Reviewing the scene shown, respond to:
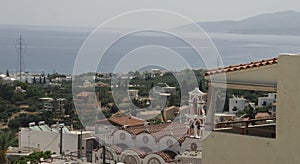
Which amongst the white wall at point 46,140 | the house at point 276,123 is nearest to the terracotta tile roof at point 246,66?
the house at point 276,123

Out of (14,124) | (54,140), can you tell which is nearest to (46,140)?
(54,140)

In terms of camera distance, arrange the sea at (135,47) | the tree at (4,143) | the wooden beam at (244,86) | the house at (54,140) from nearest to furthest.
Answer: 1. the wooden beam at (244,86)
2. the sea at (135,47)
3. the house at (54,140)
4. the tree at (4,143)

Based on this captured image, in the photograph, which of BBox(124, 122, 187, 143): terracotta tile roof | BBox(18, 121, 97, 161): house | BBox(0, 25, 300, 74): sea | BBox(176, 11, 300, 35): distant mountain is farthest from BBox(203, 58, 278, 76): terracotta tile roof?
BBox(176, 11, 300, 35): distant mountain

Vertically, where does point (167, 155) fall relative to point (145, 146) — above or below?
below

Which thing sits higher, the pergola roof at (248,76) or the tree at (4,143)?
the pergola roof at (248,76)

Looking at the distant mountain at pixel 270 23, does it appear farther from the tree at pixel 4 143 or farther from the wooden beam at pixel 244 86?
the wooden beam at pixel 244 86

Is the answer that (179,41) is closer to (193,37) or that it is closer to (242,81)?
(193,37)

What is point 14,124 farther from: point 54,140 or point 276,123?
point 276,123

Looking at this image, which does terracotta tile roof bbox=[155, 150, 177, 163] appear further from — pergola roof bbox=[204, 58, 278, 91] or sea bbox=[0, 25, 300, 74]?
pergola roof bbox=[204, 58, 278, 91]
